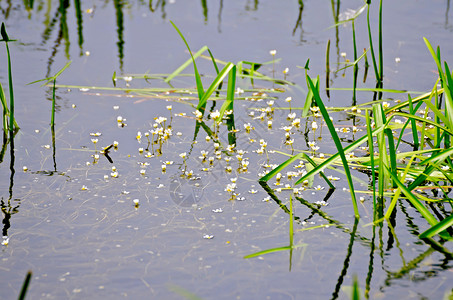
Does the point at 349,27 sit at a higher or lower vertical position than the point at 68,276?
higher

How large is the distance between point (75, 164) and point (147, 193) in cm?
60

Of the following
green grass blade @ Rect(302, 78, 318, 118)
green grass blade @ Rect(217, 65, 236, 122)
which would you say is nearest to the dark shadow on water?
green grass blade @ Rect(302, 78, 318, 118)

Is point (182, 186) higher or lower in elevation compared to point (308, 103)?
lower

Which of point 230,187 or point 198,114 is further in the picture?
point 198,114

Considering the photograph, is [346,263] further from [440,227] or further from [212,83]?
[212,83]

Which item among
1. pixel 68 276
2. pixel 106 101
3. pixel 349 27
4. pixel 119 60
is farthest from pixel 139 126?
pixel 349 27

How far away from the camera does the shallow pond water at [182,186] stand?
2.59 meters

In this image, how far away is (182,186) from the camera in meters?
3.39

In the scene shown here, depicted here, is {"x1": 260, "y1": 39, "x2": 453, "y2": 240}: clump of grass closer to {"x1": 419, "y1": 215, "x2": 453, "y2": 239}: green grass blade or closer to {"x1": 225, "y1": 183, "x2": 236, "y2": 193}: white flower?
{"x1": 419, "y1": 215, "x2": 453, "y2": 239}: green grass blade

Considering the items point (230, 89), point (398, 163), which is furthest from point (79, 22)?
point (398, 163)

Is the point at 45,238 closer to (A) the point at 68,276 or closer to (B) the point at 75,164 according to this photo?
(A) the point at 68,276

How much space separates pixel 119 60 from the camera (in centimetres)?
517

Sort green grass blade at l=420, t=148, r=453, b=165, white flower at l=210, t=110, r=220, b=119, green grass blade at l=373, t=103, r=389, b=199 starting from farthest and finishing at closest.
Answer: white flower at l=210, t=110, r=220, b=119 → green grass blade at l=373, t=103, r=389, b=199 → green grass blade at l=420, t=148, r=453, b=165

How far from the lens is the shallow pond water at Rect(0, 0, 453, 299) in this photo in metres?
2.59
